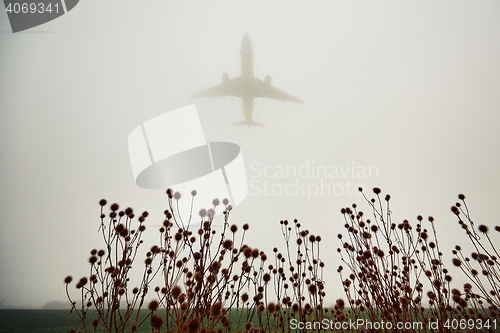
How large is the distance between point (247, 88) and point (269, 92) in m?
2.23

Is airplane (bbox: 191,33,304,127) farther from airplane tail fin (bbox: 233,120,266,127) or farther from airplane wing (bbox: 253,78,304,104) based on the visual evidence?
airplane tail fin (bbox: 233,120,266,127)

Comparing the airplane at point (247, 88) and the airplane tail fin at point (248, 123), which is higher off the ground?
the airplane at point (247, 88)

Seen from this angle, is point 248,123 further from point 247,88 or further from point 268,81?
point 268,81

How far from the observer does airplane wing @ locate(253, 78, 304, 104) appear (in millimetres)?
23109

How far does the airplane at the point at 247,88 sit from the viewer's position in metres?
22.4

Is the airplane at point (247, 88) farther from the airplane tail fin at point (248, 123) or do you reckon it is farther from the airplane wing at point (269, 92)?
the airplane tail fin at point (248, 123)

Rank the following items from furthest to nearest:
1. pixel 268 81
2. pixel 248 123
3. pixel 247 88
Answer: pixel 248 123
pixel 247 88
pixel 268 81

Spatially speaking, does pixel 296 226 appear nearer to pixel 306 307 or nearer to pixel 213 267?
pixel 306 307

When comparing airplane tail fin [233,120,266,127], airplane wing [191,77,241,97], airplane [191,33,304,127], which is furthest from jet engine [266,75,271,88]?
airplane tail fin [233,120,266,127]

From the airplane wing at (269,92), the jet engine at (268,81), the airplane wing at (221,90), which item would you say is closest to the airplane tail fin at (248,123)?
the airplane wing at (269,92)

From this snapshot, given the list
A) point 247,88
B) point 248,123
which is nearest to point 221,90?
point 247,88

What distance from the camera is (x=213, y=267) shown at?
5.54ft

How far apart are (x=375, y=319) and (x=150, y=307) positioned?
2122 millimetres

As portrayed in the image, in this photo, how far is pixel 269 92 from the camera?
2327 cm
